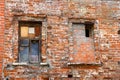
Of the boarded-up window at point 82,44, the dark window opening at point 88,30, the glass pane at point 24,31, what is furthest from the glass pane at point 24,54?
the dark window opening at point 88,30

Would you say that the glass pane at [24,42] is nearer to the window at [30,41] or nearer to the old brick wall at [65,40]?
the window at [30,41]

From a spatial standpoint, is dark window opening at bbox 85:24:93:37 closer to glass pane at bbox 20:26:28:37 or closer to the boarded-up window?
the boarded-up window

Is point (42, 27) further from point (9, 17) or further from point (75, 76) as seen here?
point (75, 76)

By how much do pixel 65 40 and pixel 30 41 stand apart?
1.15 metres

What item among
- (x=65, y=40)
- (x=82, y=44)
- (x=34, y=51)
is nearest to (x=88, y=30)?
(x=82, y=44)

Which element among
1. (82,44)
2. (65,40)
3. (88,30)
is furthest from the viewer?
(88,30)

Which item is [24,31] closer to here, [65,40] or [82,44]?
[65,40]

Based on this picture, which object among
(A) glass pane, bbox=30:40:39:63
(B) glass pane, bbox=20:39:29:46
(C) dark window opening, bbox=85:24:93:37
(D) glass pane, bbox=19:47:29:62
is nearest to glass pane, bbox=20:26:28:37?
(B) glass pane, bbox=20:39:29:46

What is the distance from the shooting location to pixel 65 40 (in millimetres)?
11242

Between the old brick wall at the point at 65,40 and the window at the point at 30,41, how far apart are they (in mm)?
202

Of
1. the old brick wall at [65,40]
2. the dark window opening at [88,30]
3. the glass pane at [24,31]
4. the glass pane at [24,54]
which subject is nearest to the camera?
the old brick wall at [65,40]

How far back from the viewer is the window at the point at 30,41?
11141 millimetres

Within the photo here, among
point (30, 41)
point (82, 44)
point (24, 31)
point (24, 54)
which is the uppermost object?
point (24, 31)

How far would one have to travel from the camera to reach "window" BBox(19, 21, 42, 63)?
11.1 m
